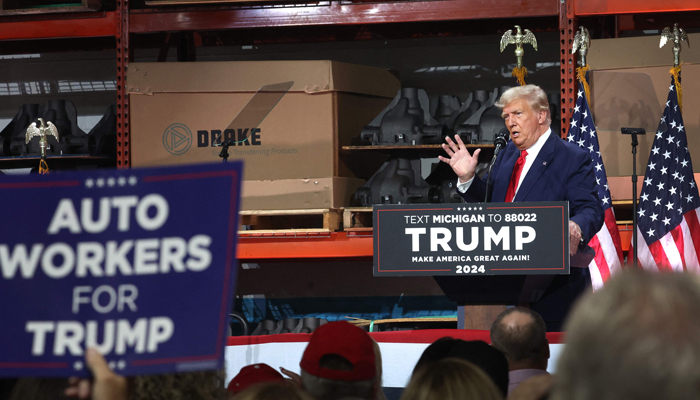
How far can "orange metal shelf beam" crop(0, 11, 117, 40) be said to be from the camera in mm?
6227

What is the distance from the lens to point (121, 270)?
152cm

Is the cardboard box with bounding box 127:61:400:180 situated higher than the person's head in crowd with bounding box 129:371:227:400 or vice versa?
the cardboard box with bounding box 127:61:400:180

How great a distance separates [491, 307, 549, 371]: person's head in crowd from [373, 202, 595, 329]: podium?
640 mm

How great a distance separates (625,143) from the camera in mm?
→ 5648

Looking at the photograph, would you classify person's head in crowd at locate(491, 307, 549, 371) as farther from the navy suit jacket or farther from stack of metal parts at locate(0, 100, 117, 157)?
stack of metal parts at locate(0, 100, 117, 157)

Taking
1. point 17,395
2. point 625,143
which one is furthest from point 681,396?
point 625,143

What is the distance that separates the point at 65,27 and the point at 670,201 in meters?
4.63

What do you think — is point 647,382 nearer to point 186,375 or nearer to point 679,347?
point 679,347

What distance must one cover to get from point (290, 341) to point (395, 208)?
3.44ft

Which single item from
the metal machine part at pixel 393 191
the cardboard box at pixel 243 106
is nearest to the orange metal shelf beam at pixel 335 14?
the cardboard box at pixel 243 106

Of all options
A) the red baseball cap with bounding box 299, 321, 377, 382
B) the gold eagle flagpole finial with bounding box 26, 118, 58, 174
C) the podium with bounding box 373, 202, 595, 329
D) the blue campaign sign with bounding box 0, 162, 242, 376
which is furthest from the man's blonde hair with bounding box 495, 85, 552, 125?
the gold eagle flagpole finial with bounding box 26, 118, 58, 174

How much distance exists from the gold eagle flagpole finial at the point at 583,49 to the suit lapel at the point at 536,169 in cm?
184

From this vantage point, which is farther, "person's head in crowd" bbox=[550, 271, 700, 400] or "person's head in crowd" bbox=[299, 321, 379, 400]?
"person's head in crowd" bbox=[299, 321, 379, 400]

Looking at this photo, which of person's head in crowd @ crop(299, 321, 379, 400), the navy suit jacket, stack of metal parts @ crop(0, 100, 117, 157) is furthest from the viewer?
stack of metal parts @ crop(0, 100, 117, 157)
